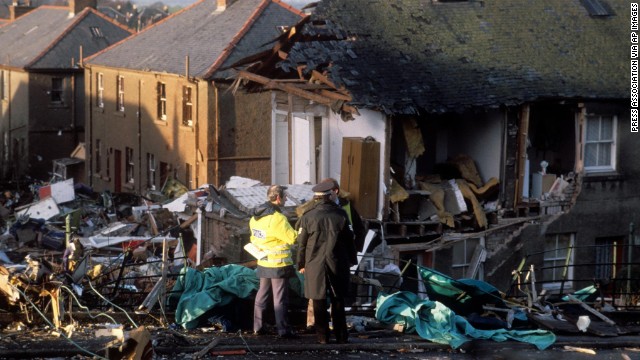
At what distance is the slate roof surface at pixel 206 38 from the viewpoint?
3550 centimetres

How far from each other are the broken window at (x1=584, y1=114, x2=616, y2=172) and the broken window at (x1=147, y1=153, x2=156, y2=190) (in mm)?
18514

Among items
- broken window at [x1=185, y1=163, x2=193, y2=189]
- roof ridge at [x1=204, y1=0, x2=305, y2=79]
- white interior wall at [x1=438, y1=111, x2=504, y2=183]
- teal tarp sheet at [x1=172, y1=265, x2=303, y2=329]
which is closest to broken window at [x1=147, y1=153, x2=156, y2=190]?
broken window at [x1=185, y1=163, x2=193, y2=189]

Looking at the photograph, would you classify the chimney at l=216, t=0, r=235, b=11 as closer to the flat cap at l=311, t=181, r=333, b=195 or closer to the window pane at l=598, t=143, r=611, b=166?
the window pane at l=598, t=143, r=611, b=166

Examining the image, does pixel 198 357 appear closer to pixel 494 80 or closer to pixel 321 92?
pixel 321 92

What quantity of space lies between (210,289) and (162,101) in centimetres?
2609

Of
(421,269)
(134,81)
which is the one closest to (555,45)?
(421,269)

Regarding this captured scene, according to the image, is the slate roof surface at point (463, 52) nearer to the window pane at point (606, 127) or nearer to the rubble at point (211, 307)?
the window pane at point (606, 127)

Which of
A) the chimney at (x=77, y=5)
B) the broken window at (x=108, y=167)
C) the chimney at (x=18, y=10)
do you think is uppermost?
the chimney at (x=18, y=10)

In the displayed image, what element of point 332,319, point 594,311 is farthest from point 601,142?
point 332,319

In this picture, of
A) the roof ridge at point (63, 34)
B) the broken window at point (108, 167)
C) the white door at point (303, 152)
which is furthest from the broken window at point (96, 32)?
the white door at point (303, 152)

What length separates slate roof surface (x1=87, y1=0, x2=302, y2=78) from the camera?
116 ft

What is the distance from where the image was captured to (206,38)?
3750 cm

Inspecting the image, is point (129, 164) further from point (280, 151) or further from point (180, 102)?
point (280, 151)

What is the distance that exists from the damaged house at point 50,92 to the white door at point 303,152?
26.5 meters
